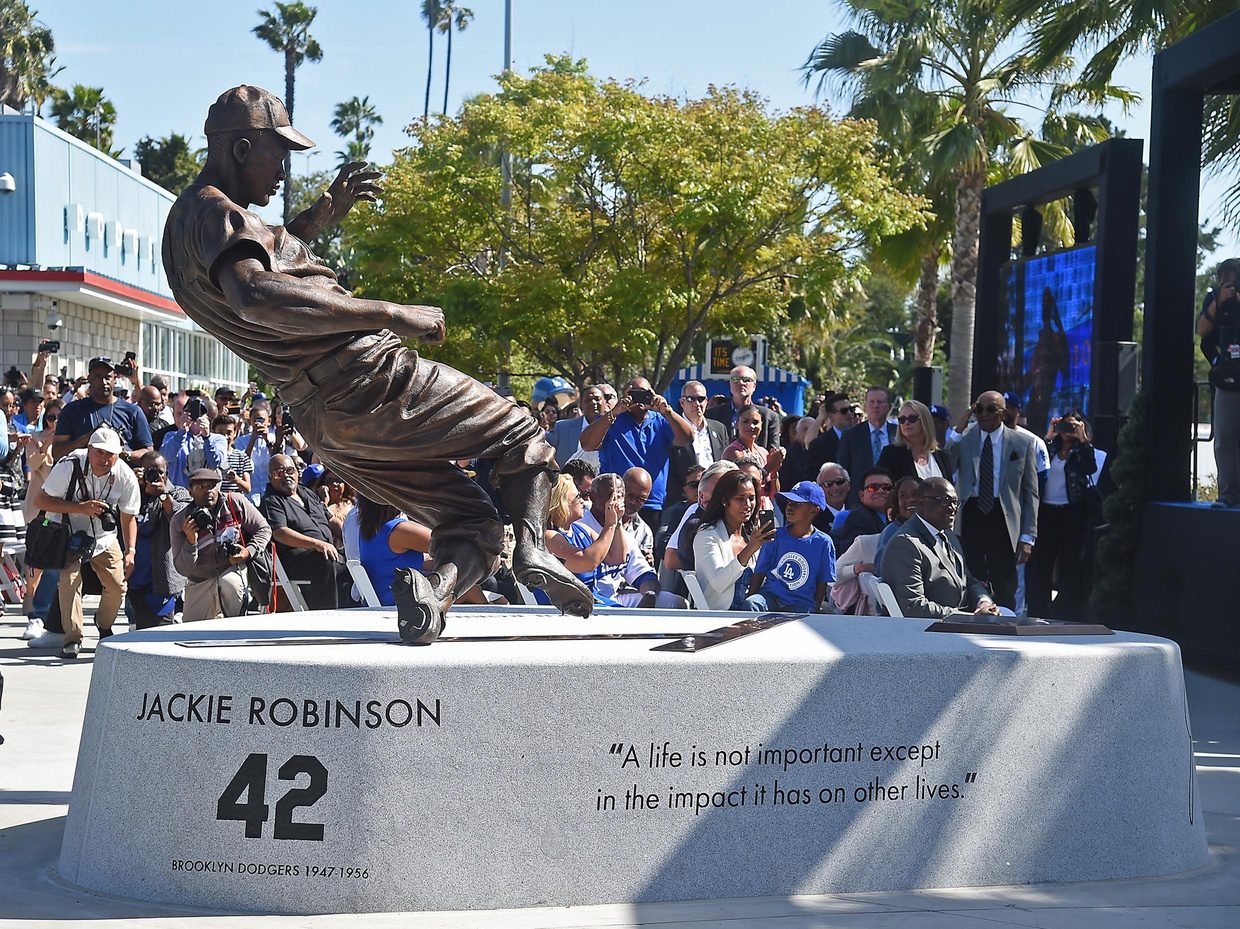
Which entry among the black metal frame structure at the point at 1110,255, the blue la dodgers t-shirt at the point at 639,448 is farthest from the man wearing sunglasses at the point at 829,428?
the black metal frame structure at the point at 1110,255

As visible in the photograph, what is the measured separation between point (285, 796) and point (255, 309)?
157cm

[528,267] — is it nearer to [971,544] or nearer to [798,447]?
[798,447]

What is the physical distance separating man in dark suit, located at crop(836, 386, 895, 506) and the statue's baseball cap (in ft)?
22.0

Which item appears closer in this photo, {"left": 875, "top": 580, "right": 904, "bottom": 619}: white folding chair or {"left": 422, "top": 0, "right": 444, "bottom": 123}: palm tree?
{"left": 875, "top": 580, "right": 904, "bottom": 619}: white folding chair

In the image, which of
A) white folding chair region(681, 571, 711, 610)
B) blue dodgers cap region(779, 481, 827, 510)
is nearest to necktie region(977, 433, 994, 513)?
blue dodgers cap region(779, 481, 827, 510)

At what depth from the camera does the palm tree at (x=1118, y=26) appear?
16.7 metres

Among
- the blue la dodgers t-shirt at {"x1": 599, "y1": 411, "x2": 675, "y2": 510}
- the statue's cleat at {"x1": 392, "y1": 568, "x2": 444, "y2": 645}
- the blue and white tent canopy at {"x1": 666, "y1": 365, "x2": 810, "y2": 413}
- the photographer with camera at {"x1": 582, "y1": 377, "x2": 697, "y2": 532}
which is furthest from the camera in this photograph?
the blue and white tent canopy at {"x1": 666, "y1": 365, "x2": 810, "y2": 413}

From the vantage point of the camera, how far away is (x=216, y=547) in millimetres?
8883

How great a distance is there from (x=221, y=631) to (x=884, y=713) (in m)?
2.41

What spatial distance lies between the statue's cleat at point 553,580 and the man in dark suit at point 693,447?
5.16 meters

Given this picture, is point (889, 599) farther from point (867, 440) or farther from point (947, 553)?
point (867, 440)

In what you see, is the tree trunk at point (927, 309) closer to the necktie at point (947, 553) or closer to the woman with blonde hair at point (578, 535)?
the woman with blonde hair at point (578, 535)

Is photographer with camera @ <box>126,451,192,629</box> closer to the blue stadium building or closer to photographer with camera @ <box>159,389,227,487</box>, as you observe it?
photographer with camera @ <box>159,389,227,487</box>

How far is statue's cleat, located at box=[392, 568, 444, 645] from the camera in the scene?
16.2 feet
